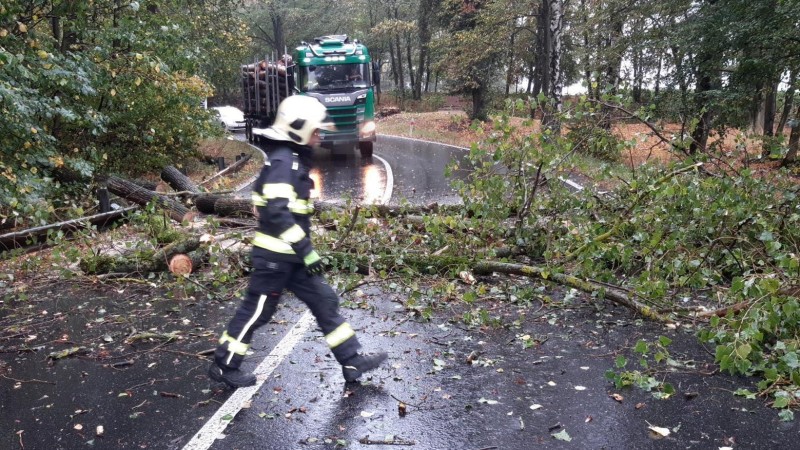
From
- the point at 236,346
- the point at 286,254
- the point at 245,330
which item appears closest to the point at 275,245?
the point at 286,254

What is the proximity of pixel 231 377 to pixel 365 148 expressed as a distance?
17.2 meters

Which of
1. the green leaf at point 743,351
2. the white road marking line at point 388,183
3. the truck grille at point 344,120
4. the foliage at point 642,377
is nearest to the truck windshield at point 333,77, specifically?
the truck grille at point 344,120

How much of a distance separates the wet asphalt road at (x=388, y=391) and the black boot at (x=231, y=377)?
10 centimetres

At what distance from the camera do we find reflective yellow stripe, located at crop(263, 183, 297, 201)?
4297mm

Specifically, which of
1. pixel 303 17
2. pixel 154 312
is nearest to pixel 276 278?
pixel 154 312

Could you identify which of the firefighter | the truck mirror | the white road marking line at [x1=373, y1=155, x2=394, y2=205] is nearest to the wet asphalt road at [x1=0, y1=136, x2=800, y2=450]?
the firefighter

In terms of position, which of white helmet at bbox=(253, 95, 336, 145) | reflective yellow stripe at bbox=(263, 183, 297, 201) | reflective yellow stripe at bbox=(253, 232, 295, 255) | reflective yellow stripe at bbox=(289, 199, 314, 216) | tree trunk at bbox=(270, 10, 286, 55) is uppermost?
tree trunk at bbox=(270, 10, 286, 55)

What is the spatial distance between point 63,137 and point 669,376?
12406 mm

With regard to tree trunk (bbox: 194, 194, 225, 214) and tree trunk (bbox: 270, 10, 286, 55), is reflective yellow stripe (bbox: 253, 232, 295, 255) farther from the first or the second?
tree trunk (bbox: 270, 10, 286, 55)

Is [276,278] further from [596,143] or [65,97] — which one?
[65,97]

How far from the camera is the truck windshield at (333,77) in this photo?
19.6 metres

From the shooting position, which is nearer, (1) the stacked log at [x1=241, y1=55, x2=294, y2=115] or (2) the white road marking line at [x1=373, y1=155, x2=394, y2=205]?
(2) the white road marking line at [x1=373, y1=155, x2=394, y2=205]

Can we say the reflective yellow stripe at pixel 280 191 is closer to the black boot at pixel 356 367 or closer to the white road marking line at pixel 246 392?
the black boot at pixel 356 367

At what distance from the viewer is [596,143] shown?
8.18 meters
